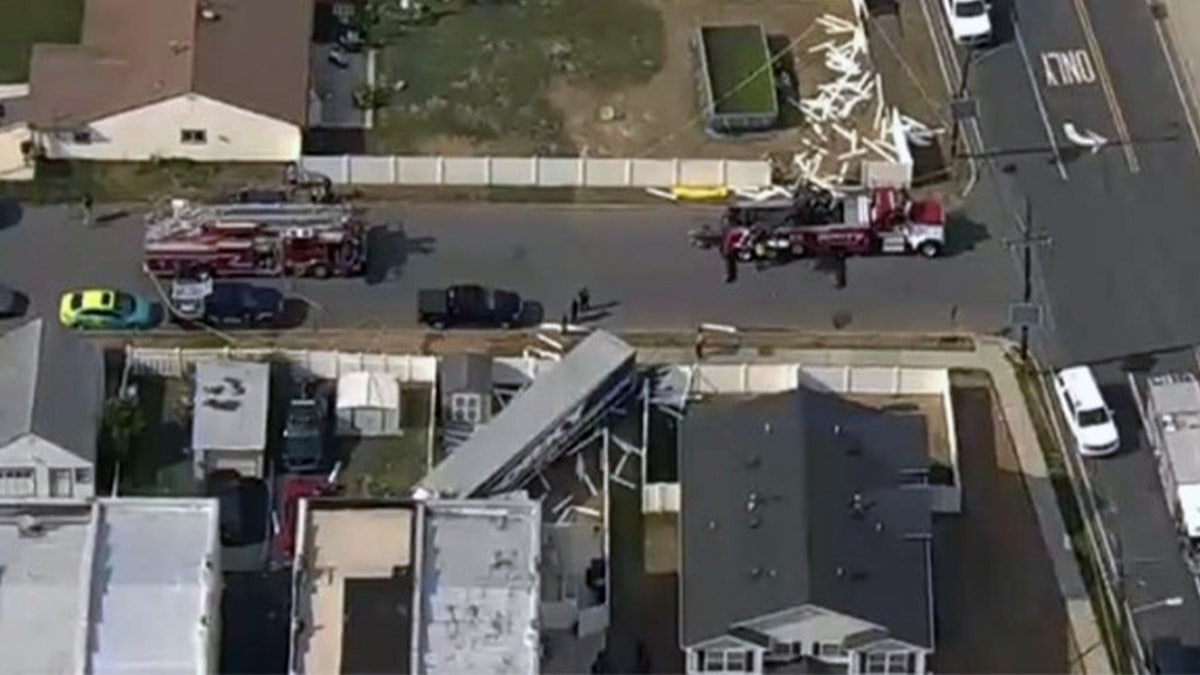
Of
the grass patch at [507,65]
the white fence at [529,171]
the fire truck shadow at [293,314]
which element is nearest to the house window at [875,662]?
the white fence at [529,171]

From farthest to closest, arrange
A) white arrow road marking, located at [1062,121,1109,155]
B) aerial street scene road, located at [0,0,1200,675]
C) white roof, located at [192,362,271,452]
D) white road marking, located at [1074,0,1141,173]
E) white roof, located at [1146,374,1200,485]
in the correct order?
white arrow road marking, located at [1062,121,1109,155]
white road marking, located at [1074,0,1141,173]
white roof, located at [192,362,271,452]
white roof, located at [1146,374,1200,485]
aerial street scene road, located at [0,0,1200,675]

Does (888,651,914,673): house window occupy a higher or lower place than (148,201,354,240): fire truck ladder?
lower

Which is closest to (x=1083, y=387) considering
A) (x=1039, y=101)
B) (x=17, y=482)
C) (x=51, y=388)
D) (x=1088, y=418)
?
(x=1088, y=418)

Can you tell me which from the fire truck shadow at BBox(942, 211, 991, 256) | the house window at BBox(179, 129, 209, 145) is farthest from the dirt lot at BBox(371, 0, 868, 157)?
the fire truck shadow at BBox(942, 211, 991, 256)

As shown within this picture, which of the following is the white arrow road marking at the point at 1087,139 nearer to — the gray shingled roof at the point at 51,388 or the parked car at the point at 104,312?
the parked car at the point at 104,312

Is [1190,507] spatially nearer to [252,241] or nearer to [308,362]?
[308,362]

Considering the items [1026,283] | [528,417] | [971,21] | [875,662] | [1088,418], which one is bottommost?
[875,662]

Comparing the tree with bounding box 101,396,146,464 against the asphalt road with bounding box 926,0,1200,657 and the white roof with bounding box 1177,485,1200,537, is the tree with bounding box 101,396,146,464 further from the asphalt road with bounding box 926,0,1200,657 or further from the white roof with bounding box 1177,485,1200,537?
the white roof with bounding box 1177,485,1200,537
